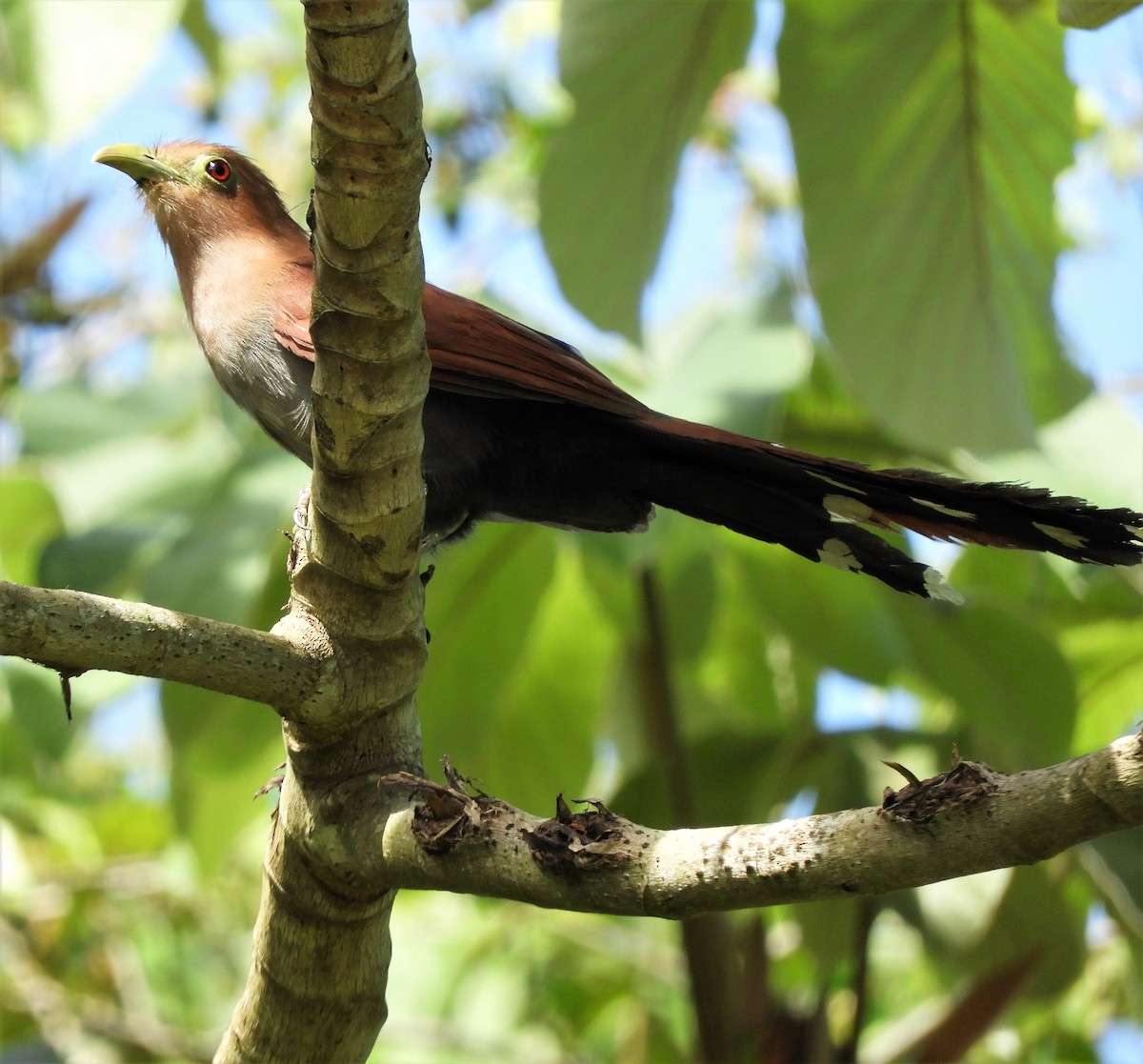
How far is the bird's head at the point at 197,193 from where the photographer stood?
2.71m

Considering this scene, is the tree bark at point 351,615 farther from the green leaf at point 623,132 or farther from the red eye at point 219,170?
the red eye at point 219,170

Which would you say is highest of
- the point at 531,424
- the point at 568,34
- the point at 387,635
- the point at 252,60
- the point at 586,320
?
the point at 252,60

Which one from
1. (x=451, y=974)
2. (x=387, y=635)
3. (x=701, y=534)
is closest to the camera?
(x=387, y=635)

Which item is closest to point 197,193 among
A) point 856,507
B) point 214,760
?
point 214,760

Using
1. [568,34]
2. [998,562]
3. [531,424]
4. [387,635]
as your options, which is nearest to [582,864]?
[387,635]

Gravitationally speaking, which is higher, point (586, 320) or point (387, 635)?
point (586, 320)

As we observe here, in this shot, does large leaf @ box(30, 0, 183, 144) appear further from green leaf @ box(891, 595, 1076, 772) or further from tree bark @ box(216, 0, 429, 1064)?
green leaf @ box(891, 595, 1076, 772)

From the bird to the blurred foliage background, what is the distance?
245mm

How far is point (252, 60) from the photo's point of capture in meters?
5.22

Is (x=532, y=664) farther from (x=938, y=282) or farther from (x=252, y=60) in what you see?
(x=252, y=60)

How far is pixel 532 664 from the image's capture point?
3408 mm

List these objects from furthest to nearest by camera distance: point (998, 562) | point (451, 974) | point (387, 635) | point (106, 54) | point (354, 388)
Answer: point (451, 974) → point (998, 562) → point (106, 54) → point (387, 635) → point (354, 388)

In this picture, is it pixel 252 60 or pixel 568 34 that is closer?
pixel 568 34

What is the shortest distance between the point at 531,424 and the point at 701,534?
33.3 inches
